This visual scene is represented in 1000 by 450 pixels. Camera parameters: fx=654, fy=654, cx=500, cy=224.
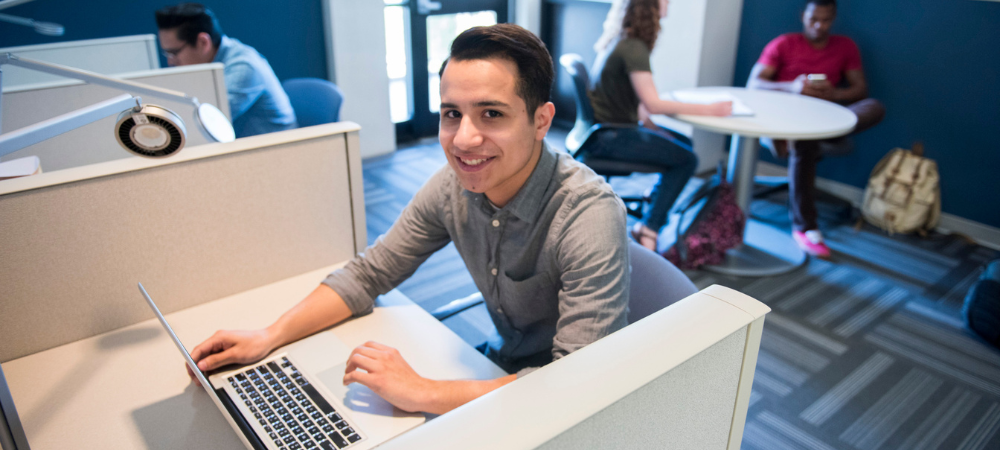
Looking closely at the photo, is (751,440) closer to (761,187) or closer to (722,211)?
(722,211)

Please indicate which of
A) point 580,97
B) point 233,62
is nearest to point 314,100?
point 233,62

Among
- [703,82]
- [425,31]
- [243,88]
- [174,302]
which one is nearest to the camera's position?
[174,302]

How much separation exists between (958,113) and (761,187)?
1.00 meters

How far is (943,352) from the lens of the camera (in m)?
2.32

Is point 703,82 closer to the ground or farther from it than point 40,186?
closer to the ground

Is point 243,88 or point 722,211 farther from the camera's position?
point 722,211

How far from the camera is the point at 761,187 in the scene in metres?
3.82

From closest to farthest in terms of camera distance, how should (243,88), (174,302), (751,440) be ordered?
(174,302)
(751,440)
(243,88)

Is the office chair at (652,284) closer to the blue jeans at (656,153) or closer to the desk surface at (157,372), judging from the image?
the desk surface at (157,372)

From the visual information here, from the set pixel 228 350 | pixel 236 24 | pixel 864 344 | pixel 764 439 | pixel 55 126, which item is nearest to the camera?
pixel 55 126

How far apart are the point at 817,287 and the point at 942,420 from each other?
85 cm

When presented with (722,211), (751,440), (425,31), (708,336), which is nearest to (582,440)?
(708,336)

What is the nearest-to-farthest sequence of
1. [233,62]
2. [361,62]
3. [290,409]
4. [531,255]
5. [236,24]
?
1. [290,409]
2. [531,255]
3. [233,62]
4. [236,24]
5. [361,62]

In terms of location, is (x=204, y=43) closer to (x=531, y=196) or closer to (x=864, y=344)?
(x=531, y=196)
